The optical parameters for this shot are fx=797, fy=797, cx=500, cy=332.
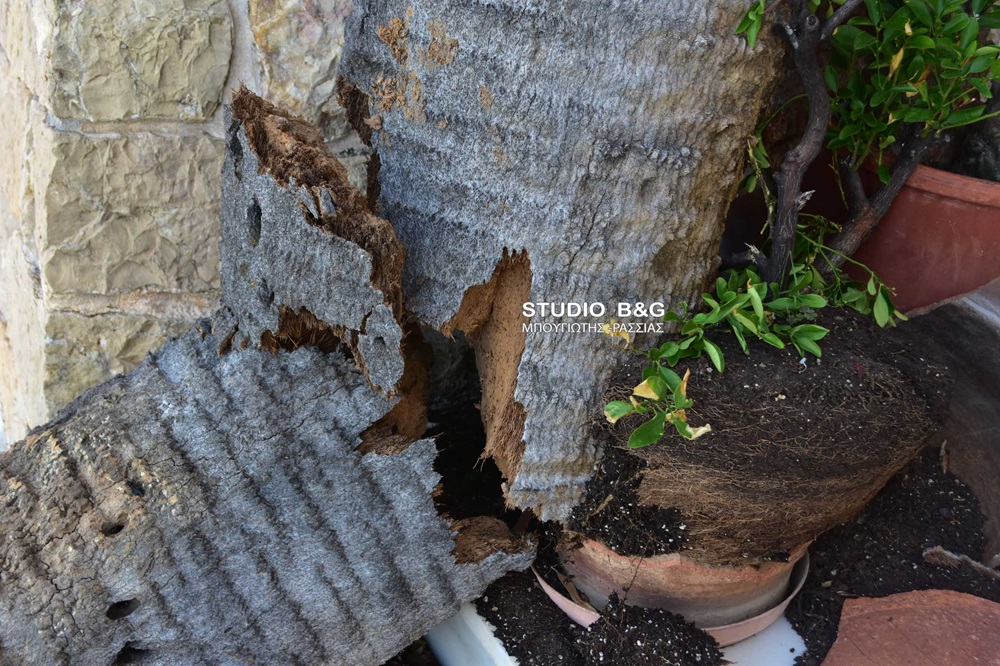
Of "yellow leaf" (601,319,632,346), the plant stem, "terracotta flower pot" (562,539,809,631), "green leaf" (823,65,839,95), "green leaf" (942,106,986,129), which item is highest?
"green leaf" (823,65,839,95)

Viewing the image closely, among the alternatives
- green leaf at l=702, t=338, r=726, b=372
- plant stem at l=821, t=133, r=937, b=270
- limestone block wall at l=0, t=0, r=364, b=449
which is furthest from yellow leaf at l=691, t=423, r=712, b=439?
limestone block wall at l=0, t=0, r=364, b=449

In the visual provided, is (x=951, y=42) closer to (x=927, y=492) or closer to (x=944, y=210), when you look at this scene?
(x=944, y=210)

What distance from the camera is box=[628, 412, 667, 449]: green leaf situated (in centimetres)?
113

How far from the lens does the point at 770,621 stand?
149cm

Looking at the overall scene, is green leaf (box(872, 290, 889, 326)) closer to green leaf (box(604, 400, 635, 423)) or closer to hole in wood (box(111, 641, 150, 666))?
green leaf (box(604, 400, 635, 423))

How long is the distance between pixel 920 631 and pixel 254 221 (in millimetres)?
1376

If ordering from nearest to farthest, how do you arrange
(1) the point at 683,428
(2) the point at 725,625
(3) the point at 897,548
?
(1) the point at 683,428 < (2) the point at 725,625 < (3) the point at 897,548

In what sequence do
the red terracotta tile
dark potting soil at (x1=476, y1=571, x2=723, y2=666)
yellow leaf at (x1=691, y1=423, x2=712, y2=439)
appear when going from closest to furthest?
yellow leaf at (x1=691, y1=423, x2=712, y2=439)
dark potting soil at (x1=476, y1=571, x2=723, y2=666)
the red terracotta tile

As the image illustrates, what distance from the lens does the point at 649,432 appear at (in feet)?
3.73

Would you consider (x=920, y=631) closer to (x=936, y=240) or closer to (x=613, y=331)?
(x=936, y=240)

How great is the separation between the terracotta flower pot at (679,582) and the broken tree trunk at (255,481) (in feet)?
0.78

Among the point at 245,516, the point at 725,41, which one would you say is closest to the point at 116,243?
the point at 245,516

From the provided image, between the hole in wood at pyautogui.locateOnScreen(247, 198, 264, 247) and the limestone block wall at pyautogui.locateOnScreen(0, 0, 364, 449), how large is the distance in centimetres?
56

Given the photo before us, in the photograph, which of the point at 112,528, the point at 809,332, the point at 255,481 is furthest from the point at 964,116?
the point at 112,528
